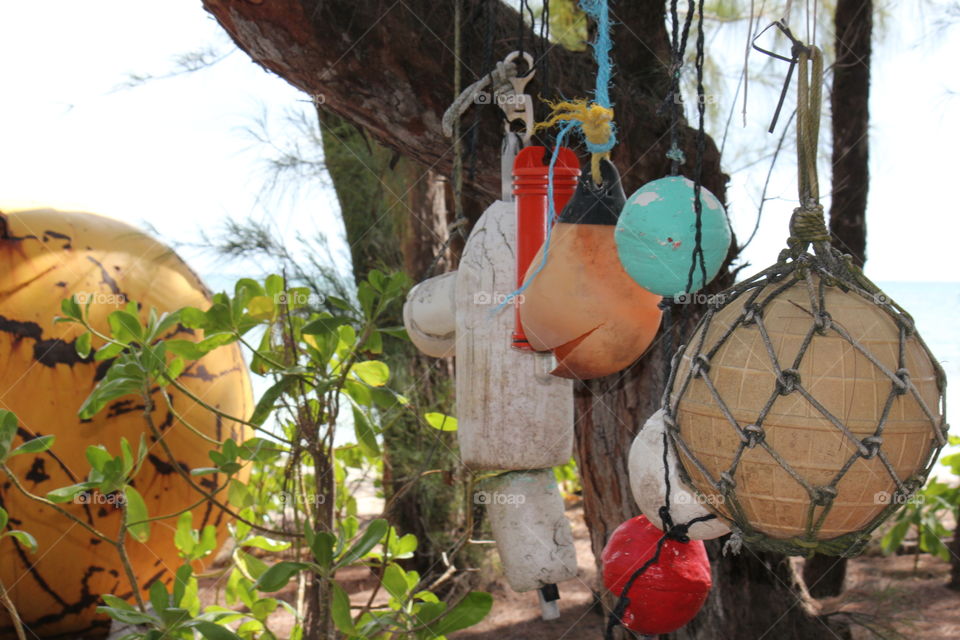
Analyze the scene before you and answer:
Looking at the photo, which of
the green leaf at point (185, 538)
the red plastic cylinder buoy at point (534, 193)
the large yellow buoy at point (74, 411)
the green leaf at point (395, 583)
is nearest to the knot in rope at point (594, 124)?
the red plastic cylinder buoy at point (534, 193)

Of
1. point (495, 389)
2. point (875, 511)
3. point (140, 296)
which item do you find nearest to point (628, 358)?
point (495, 389)

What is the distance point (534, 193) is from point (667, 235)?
453 mm

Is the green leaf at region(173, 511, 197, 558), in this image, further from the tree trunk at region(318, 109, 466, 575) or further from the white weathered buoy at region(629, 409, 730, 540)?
the white weathered buoy at region(629, 409, 730, 540)

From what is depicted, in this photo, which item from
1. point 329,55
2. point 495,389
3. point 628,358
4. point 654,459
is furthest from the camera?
point 329,55

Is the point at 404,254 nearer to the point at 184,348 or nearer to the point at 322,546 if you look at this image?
the point at 184,348

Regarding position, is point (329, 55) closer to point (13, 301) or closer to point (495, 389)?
point (495, 389)

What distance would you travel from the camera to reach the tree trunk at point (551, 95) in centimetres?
250

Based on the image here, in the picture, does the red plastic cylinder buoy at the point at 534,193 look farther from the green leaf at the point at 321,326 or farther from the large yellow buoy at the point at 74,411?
the large yellow buoy at the point at 74,411

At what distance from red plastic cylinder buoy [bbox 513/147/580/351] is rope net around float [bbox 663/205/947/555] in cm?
48

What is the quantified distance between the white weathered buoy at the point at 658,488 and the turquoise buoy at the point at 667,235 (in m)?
0.23

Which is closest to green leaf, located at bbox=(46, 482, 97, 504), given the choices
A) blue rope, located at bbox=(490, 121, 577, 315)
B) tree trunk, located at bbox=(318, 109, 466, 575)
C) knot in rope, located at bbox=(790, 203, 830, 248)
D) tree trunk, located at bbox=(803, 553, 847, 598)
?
blue rope, located at bbox=(490, 121, 577, 315)

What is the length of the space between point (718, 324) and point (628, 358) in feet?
1.02

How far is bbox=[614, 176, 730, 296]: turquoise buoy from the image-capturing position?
4.82 feet

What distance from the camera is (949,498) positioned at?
15.0 ft
